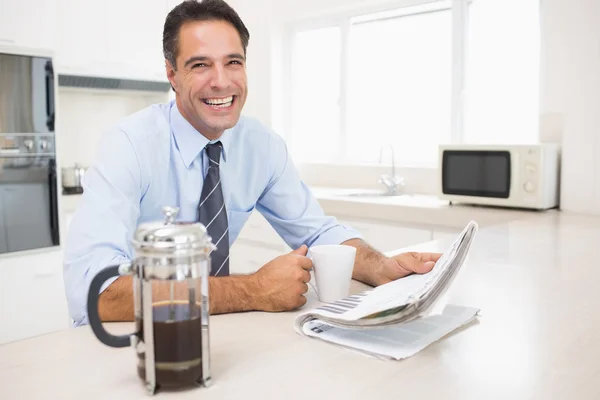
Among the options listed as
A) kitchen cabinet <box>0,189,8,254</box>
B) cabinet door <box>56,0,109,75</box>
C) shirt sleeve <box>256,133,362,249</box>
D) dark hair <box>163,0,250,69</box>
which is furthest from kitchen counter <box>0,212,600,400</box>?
cabinet door <box>56,0,109,75</box>

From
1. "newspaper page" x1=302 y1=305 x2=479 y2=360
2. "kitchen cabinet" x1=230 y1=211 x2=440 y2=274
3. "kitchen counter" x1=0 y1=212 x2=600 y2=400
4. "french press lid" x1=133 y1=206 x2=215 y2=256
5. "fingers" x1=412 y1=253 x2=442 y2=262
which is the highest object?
"french press lid" x1=133 y1=206 x2=215 y2=256

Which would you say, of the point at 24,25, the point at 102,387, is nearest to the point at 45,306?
the point at 24,25

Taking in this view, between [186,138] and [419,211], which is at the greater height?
[186,138]

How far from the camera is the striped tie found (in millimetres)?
1347

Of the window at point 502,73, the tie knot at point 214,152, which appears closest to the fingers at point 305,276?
the tie knot at point 214,152

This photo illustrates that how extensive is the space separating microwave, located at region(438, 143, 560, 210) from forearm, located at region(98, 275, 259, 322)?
73.1 inches

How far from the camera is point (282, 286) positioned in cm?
101

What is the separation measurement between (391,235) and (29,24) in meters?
2.42

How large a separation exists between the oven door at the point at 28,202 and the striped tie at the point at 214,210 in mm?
2136

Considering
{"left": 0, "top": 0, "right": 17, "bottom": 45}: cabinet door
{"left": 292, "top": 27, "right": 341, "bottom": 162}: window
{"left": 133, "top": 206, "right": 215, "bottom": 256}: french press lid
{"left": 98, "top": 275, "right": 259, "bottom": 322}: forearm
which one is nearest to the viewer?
{"left": 133, "top": 206, "right": 215, "bottom": 256}: french press lid

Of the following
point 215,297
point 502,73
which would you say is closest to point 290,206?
point 215,297

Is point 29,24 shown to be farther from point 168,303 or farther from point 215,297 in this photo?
point 168,303

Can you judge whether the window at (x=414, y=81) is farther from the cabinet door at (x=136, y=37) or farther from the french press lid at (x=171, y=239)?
the french press lid at (x=171, y=239)

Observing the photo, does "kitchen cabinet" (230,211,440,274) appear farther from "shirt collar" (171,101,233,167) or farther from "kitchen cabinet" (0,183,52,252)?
"shirt collar" (171,101,233,167)
